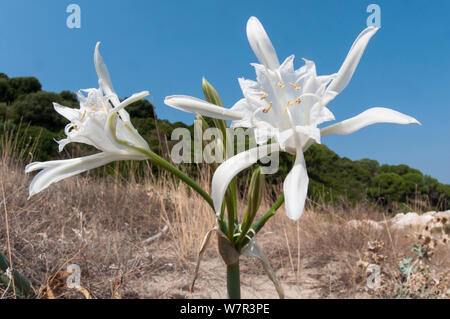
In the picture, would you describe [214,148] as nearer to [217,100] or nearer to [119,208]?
[217,100]

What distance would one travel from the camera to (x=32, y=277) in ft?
6.03

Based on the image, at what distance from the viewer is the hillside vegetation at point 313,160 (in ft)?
20.1

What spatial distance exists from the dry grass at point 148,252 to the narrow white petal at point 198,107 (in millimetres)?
1011

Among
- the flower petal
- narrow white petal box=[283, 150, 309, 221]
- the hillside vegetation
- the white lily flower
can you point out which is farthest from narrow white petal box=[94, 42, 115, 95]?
the hillside vegetation

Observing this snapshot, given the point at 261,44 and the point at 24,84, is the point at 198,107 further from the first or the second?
the point at 24,84

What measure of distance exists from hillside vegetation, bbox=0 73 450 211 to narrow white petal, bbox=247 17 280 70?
15.2 feet

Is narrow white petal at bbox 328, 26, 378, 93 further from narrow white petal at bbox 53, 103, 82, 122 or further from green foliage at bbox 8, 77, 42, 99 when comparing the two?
green foliage at bbox 8, 77, 42, 99

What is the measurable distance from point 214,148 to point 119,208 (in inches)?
123

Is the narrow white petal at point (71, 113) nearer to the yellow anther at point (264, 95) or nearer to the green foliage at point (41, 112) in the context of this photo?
the yellow anther at point (264, 95)

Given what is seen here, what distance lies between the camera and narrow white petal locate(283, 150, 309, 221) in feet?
1.89

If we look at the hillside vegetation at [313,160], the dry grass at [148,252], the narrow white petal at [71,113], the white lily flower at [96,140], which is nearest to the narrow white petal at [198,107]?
the white lily flower at [96,140]

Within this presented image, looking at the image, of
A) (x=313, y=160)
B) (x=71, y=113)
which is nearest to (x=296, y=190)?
(x=71, y=113)

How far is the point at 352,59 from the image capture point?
713 mm

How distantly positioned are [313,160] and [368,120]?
667cm
